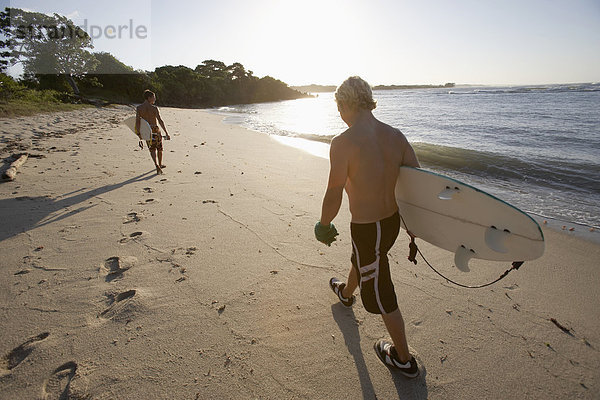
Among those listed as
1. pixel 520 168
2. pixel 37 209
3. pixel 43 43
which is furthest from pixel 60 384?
pixel 43 43

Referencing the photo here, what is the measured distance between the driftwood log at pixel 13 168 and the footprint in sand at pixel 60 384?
18.0ft

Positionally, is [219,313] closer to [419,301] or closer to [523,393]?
[419,301]

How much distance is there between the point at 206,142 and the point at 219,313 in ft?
29.2

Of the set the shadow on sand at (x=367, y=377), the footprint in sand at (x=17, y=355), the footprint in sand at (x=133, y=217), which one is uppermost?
the footprint in sand at (x=133, y=217)

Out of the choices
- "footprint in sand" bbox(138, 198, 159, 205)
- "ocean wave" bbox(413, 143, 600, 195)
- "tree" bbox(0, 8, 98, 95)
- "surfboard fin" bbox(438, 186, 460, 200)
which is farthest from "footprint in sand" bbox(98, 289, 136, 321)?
"tree" bbox(0, 8, 98, 95)

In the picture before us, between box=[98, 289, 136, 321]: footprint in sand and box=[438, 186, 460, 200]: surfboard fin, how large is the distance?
276 cm

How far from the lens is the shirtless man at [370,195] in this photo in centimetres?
181

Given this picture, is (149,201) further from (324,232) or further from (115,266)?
(324,232)

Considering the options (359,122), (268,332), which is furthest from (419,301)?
(359,122)

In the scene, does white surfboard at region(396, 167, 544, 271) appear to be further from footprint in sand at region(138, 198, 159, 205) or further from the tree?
the tree

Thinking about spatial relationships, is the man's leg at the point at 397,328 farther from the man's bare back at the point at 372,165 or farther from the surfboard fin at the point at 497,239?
the surfboard fin at the point at 497,239

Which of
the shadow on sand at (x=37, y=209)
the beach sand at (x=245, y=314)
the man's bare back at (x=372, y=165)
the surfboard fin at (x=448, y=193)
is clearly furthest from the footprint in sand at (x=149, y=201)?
the surfboard fin at (x=448, y=193)

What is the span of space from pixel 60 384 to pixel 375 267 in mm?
2269

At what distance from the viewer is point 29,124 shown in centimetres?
1092
